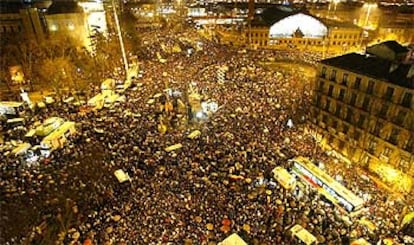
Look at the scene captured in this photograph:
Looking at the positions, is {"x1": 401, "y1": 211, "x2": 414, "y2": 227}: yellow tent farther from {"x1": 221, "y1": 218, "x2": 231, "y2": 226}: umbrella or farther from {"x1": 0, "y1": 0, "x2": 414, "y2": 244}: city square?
{"x1": 221, "y1": 218, "x2": 231, "y2": 226}: umbrella

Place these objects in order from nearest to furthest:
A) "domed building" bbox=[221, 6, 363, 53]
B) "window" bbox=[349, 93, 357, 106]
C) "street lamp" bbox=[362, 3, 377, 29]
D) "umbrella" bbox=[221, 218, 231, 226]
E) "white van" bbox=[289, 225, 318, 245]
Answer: "white van" bbox=[289, 225, 318, 245], "umbrella" bbox=[221, 218, 231, 226], "window" bbox=[349, 93, 357, 106], "domed building" bbox=[221, 6, 363, 53], "street lamp" bbox=[362, 3, 377, 29]

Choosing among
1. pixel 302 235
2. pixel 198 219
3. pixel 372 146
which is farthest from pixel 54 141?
pixel 372 146

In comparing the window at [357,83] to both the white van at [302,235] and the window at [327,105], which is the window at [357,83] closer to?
the window at [327,105]

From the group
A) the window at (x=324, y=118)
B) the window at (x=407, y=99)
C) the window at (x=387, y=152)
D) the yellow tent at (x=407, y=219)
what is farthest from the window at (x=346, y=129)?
the yellow tent at (x=407, y=219)

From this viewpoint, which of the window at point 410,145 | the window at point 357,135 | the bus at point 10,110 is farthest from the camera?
the bus at point 10,110

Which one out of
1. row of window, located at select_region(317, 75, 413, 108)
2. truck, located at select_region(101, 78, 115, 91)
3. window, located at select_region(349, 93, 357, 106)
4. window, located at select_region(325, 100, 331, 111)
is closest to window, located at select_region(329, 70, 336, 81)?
row of window, located at select_region(317, 75, 413, 108)

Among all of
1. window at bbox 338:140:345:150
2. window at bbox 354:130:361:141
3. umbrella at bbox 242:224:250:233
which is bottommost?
window at bbox 338:140:345:150

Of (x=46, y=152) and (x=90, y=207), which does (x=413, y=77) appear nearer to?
(x=90, y=207)
